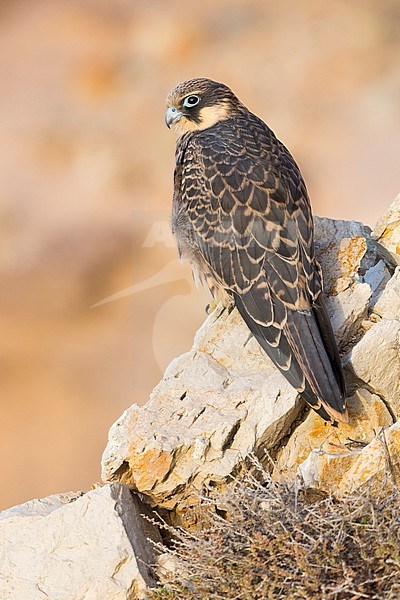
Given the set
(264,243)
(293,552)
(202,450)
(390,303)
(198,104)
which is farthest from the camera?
(198,104)

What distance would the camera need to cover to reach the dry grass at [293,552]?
2.21 m

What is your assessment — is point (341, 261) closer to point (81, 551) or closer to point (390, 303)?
point (390, 303)

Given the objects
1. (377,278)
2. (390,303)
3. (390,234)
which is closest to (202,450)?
(390,303)

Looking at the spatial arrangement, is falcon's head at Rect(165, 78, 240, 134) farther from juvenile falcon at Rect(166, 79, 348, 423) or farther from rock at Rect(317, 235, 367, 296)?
rock at Rect(317, 235, 367, 296)

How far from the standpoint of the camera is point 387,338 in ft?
9.98

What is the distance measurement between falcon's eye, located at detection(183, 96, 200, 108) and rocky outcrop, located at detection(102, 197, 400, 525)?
1.15 m

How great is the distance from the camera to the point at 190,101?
370cm

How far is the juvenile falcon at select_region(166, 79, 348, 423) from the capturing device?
9.78 feet

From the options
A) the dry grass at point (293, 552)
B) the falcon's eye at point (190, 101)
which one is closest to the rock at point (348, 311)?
the dry grass at point (293, 552)

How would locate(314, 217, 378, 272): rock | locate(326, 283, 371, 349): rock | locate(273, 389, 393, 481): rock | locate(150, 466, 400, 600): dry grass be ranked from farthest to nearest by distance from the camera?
locate(314, 217, 378, 272): rock < locate(326, 283, 371, 349): rock < locate(273, 389, 393, 481): rock < locate(150, 466, 400, 600): dry grass

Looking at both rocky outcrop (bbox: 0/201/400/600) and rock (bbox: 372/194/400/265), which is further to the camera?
rock (bbox: 372/194/400/265)

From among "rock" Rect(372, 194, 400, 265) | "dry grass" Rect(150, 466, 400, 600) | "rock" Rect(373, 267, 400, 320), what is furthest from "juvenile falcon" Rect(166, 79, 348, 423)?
"rock" Rect(372, 194, 400, 265)

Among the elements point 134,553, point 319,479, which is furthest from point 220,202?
point 134,553

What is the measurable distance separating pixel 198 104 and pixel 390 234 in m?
1.23
